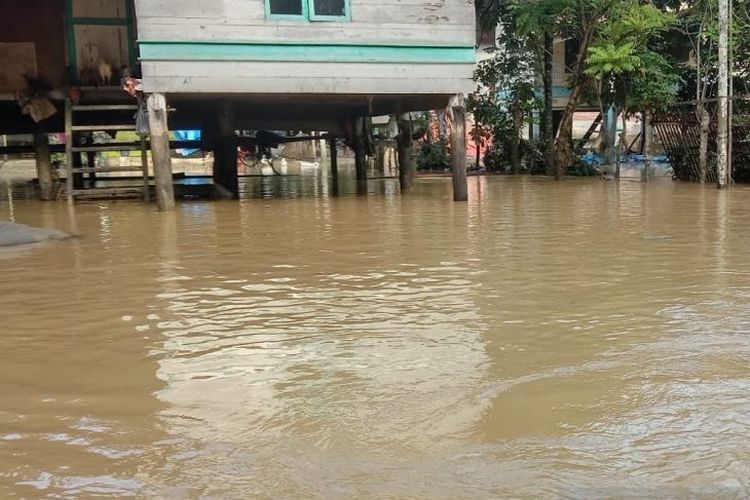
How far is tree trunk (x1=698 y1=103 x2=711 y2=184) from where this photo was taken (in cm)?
1369

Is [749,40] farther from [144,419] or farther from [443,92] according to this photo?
[144,419]

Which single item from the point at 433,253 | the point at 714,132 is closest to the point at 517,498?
the point at 433,253

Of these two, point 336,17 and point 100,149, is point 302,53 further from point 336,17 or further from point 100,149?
point 100,149

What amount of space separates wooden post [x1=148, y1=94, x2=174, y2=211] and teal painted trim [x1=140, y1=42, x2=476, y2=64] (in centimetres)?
56

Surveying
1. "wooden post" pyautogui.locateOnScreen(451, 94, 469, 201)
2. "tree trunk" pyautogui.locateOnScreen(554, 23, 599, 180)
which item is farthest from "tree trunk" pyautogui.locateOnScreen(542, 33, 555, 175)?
"wooden post" pyautogui.locateOnScreen(451, 94, 469, 201)

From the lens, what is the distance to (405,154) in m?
14.5

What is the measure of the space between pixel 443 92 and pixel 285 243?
4572 millimetres

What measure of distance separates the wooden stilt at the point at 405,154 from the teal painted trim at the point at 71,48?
18.7 ft

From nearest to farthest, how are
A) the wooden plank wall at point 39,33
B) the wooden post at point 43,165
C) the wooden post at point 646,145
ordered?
the wooden plank wall at point 39,33 → the wooden post at point 43,165 → the wooden post at point 646,145

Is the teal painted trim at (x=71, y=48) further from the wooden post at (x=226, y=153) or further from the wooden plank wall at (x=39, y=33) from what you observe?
the wooden post at (x=226, y=153)

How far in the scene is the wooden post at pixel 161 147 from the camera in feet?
31.5

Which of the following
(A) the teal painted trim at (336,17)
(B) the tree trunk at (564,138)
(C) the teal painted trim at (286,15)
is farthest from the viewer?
(B) the tree trunk at (564,138)

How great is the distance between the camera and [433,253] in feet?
20.5

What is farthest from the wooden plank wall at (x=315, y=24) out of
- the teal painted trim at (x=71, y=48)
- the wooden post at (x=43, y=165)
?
the wooden post at (x=43, y=165)
